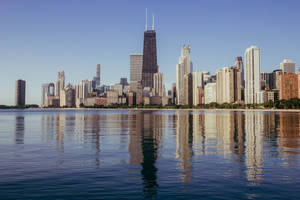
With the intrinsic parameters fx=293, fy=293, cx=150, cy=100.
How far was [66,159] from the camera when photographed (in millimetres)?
35562

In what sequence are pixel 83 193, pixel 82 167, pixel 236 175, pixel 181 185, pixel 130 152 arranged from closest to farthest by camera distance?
pixel 83 193 < pixel 181 185 < pixel 236 175 < pixel 82 167 < pixel 130 152

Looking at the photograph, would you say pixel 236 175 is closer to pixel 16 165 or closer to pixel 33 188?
pixel 33 188

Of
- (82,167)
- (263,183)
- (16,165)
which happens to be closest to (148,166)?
(82,167)

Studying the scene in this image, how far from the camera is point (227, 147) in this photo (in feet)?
148

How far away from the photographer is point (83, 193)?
22281mm

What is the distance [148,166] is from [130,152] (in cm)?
957

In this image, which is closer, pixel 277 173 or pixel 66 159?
pixel 277 173

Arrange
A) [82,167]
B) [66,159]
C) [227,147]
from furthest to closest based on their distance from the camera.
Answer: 1. [227,147]
2. [66,159]
3. [82,167]

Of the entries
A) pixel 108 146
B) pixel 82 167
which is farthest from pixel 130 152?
pixel 82 167

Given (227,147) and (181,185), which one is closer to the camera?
(181,185)

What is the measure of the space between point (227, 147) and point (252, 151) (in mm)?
4633

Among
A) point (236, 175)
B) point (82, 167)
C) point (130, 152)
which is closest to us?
point (236, 175)

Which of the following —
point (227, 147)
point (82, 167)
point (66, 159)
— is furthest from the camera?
point (227, 147)

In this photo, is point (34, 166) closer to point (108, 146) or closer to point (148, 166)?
point (148, 166)
